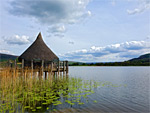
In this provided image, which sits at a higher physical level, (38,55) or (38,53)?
(38,53)

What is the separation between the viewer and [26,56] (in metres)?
15.8

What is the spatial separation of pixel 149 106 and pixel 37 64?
12.2 metres

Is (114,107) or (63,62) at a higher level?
(63,62)

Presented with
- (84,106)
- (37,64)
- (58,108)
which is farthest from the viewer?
(37,64)

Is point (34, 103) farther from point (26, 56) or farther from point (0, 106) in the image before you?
point (26, 56)

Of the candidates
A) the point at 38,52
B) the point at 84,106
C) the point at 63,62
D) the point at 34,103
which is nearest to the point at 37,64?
the point at 38,52

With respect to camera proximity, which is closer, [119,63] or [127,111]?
[127,111]

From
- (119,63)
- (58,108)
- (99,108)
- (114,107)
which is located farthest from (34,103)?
(119,63)

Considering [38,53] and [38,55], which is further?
[38,53]

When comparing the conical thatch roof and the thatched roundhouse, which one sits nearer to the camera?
the thatched roundhouse

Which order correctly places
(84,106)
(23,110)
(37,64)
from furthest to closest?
(37,64) < (84,106) < (23,110)

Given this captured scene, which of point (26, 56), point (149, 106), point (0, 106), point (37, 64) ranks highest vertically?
point (26, 56)

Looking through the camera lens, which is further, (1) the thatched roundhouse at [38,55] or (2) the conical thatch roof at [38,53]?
(2) the conical thatch roof at [38,53]

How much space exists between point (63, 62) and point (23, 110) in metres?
10.1
